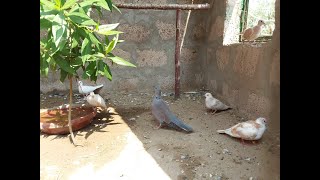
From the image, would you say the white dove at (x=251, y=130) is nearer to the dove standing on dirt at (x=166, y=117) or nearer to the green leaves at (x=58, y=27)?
the dove standing on dirt at (x=166, y=117)

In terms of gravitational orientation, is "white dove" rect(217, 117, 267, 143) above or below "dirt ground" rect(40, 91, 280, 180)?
above

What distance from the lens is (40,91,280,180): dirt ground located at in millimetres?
1933

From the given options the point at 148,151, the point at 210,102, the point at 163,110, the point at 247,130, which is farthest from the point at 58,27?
the point at 210,102

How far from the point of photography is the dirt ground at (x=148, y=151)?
1933mm

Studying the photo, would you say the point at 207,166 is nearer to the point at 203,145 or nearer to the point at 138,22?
the point at 203,145

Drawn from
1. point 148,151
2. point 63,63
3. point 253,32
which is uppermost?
point 253,32

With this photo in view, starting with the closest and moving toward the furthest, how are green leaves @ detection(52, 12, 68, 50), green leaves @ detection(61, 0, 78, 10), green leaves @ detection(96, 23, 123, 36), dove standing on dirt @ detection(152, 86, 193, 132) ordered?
green leaves @ detection(52, 12, 68, 50)
green leaves @ detection(61, 0, 78, 10)
green leaves @ detection(96, 23, 123, 36)
dove standing on dirt @ detection(152, 86, 193, 132)

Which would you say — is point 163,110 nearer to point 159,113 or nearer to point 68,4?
point 159,113

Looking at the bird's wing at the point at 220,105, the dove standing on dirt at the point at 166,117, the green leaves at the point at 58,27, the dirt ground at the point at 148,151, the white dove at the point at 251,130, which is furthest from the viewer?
the bird's wing at the point at 220,105

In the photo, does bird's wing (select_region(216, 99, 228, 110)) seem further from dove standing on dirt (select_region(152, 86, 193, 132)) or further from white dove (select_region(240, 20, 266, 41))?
white dove (select_region(240, 20, 266, 41))

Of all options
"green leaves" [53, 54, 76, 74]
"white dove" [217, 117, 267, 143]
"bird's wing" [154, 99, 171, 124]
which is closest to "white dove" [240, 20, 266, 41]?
"white dove" [217, 117, 267, 143]

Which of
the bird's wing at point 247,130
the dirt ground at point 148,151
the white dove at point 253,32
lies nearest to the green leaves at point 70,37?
the dirt ground at point 148,151

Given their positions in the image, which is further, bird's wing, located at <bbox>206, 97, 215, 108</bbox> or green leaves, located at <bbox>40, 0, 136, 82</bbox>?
bird's wing, located at <bbox>206, 97, 215, 108</bbox>

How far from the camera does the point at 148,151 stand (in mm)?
2250
